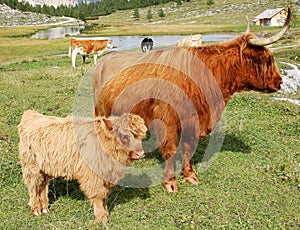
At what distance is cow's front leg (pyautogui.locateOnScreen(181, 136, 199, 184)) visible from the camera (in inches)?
258

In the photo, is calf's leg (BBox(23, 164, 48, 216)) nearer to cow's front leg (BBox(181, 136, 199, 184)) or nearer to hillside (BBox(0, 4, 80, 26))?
cow's front leg (BBox(181, 136, 199, 184))

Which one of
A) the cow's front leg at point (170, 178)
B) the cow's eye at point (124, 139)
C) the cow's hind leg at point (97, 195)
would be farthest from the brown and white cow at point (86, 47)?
the cow's eye at point (124, 139)

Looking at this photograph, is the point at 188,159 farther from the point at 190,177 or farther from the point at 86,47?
the point at 86,47

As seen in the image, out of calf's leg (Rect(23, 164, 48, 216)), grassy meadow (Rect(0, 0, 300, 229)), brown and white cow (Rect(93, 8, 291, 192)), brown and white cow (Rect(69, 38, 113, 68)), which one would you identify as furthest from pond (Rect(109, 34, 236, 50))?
calf's leg (Rect(23, 164, 48, 216))

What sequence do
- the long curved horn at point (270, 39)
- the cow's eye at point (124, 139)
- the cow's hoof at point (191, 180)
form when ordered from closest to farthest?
the cow's eye at point (124, 139) → the long curved horn at point (270, 39) → the cow's hoof at point (191, 180)

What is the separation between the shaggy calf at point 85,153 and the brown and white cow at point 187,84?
1.06m

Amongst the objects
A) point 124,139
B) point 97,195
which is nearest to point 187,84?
point 124,139

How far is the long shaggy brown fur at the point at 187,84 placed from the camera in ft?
20.2

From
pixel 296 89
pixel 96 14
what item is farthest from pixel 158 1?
pixel 296 89

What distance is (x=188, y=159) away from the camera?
22.1 ft

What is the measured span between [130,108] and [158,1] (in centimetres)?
19816

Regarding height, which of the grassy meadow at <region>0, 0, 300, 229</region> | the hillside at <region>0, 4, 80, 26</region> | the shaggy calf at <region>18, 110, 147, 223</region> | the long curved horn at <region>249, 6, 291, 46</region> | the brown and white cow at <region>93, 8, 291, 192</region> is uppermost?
the hillside at <region>0, 4, 80, 26</region>

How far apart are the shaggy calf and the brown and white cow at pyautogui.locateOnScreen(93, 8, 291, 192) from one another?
1.06m

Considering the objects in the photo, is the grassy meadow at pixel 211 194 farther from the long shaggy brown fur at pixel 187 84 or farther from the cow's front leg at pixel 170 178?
the long shaggy brown fur at pixel 187 84
